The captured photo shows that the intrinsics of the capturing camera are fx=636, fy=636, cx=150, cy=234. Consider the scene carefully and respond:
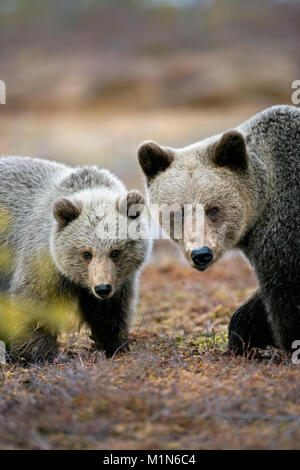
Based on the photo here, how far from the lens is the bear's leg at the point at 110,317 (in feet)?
23.4

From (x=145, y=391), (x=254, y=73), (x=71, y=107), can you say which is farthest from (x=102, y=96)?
(x=145, y=391)

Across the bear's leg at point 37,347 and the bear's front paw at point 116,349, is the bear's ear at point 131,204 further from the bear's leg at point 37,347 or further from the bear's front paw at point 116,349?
the bear's leg at point 37,347

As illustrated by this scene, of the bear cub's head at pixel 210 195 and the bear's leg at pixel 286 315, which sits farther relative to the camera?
the bear's leg at pixel 286 315

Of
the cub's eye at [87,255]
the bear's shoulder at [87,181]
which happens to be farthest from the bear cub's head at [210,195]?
the bear's shoulder at [87,181]

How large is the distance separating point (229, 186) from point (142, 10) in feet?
161

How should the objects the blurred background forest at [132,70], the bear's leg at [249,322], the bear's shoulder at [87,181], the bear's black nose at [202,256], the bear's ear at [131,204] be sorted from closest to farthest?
the bear's black nose at [202,256] → the bear's leg at [249,322] → the bear's ear at [131,204] → the bear's shoulder at [87,181] → the blurred background forest at [132,70]

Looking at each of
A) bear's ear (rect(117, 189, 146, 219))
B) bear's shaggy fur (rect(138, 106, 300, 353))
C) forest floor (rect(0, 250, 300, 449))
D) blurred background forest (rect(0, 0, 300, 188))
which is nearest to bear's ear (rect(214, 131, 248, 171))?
bear's shaggy fur (rect(138, 106, 300, 353))

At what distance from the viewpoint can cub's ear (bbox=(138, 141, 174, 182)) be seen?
6.09 meters

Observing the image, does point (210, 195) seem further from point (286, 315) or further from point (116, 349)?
point (116, 349)

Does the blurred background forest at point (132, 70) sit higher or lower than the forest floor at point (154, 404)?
higher

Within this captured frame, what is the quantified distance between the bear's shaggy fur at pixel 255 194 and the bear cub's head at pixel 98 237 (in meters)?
0.70

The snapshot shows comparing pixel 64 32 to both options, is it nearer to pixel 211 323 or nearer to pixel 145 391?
pixel 211 323

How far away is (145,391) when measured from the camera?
458 cm

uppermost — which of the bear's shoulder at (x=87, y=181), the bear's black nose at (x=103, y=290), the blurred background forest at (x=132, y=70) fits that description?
the blurred background forest at (x=132, y=70)
